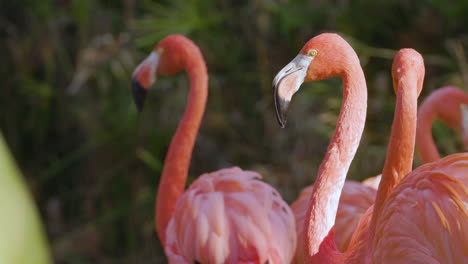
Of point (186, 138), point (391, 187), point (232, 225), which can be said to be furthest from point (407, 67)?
point (186, 138)

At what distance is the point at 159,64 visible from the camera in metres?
2.64

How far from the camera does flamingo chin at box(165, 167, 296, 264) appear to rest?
2043mm

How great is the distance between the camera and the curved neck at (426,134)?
2.53m

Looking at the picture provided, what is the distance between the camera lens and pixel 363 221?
190cm

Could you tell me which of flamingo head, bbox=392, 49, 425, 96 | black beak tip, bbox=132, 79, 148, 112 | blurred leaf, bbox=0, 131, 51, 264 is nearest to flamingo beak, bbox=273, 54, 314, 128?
flamingo head, bbox=392, 49, 425, 96

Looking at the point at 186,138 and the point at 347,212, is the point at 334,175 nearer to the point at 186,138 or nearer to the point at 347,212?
the point at 347,212

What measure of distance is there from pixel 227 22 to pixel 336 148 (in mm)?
3006

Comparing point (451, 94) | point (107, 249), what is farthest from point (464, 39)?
point (107, 249)

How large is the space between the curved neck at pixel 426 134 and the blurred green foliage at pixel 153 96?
0.93 m

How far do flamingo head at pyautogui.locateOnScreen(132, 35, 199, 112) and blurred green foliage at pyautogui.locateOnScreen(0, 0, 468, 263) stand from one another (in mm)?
1298

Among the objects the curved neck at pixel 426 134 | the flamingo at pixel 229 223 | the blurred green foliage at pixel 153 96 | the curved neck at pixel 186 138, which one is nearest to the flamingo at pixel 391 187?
the flamingo at pixel 229 223

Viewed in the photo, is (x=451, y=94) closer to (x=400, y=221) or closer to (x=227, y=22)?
(x=400, y=221)

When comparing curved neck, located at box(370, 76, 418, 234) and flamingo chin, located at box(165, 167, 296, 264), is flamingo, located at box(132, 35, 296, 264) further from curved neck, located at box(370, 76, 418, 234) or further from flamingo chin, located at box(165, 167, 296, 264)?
curved neck, located at box(370, 76, 418, 234)

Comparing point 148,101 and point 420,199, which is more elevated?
point 420,199
